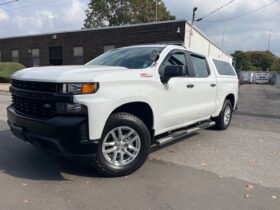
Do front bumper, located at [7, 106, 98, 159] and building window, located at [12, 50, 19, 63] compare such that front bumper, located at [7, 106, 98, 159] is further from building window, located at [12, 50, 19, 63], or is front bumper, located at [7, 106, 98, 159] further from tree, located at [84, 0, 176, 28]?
tree, located at [84, 0, 176, 28]

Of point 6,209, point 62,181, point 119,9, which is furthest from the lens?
point 119,9

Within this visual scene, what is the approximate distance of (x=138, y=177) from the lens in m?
4.39

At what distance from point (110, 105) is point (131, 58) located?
1441 mm

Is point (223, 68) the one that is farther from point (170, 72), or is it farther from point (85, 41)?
point (85, 41)

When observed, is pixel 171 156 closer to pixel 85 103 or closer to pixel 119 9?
pixel 85 103

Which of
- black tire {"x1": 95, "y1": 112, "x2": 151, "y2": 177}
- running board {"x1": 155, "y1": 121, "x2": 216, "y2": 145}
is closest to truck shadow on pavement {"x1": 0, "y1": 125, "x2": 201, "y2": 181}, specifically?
black tire {"x1": 95, "y1": 112, "x2": 151, "y2": 177}

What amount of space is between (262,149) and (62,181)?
3.91m

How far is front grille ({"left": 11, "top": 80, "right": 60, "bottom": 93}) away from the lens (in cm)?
391

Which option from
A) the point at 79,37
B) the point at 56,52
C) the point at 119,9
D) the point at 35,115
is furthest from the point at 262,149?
the point at 119,9

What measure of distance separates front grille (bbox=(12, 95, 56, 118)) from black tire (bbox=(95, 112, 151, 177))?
0.74 meters

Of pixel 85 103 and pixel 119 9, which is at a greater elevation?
pixel 119 9

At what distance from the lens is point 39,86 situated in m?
4.09

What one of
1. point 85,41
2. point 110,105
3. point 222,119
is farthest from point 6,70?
point 110,105

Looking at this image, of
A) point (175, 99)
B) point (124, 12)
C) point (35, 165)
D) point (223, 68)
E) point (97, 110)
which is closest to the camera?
point (97, 110)
